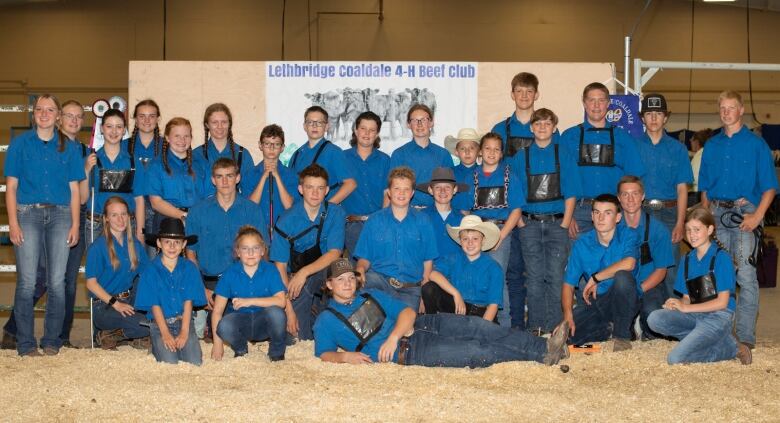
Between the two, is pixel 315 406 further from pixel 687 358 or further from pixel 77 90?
pixel 77 90

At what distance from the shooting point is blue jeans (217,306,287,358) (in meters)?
5.31

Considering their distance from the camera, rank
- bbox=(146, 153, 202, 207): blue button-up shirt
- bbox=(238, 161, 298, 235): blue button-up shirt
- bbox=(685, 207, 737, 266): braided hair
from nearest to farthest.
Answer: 1. bbox=(685, 207, 737, 266): braided hair
2. bbox=(146, 153, 202, 207): blue button-up shirt
3. bbox=(238, 161, 298, 235): blue button-up shirt

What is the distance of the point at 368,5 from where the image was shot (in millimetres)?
16516

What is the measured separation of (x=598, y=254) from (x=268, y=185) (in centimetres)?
243

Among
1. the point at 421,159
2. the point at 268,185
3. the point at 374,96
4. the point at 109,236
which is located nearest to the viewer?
the point at 109,236

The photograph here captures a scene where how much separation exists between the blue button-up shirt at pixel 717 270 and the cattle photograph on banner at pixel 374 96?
270 cm

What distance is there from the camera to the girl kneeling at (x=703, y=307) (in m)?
5.26

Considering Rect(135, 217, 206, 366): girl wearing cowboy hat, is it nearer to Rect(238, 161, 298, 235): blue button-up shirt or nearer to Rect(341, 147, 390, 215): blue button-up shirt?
Rect(238, 161, 298, 235): blue button-up shirt

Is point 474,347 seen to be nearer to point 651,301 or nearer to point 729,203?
point 651,301

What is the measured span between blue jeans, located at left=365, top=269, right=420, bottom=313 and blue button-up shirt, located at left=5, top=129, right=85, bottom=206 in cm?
208

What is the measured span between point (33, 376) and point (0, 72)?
566 inches

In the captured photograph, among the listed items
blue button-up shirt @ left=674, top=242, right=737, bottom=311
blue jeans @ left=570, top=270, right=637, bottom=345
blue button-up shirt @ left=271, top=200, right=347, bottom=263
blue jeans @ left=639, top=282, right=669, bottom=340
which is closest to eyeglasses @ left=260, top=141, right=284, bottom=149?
blue button-up shirt @ left=271, top=200, right=347, bottom=263

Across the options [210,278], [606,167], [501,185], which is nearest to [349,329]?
[210,278]

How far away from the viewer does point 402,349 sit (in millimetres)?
5121
